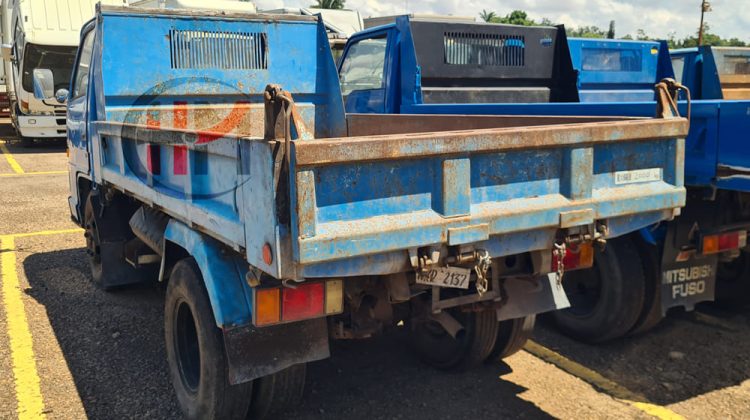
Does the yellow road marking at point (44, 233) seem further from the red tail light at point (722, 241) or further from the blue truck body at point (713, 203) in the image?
the red tail light at point (722, 241)

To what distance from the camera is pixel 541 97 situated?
6379 millimetres

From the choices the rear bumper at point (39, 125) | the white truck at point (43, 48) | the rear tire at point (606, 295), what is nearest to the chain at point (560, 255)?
the rear tire at point (606, 295)

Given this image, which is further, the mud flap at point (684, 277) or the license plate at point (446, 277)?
the mud flap at point (684, 277)

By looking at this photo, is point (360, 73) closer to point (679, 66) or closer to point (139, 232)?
point (139, 232)

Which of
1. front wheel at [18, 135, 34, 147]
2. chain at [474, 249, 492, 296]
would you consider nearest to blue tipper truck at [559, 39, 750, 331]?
chain at [474, 249, 492, 296]

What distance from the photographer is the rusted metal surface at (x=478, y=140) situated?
2471mm

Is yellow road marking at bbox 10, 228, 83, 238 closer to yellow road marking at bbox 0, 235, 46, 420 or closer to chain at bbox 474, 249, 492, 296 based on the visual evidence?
yellow road marking at bbox 0, 235, 46, 420

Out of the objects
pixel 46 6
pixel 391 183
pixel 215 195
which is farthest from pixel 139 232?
pixel 46 6

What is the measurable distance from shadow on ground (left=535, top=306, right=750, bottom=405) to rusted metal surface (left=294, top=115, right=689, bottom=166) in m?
1.68

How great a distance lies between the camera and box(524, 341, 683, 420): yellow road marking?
3.78m

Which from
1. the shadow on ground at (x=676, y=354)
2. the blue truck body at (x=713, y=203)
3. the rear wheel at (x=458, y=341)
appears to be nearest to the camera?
the blue truck body at (x=713, y=203)

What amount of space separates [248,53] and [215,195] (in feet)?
8.81

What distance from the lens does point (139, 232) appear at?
14.7ft

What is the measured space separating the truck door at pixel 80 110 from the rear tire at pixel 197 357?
7.39ft
